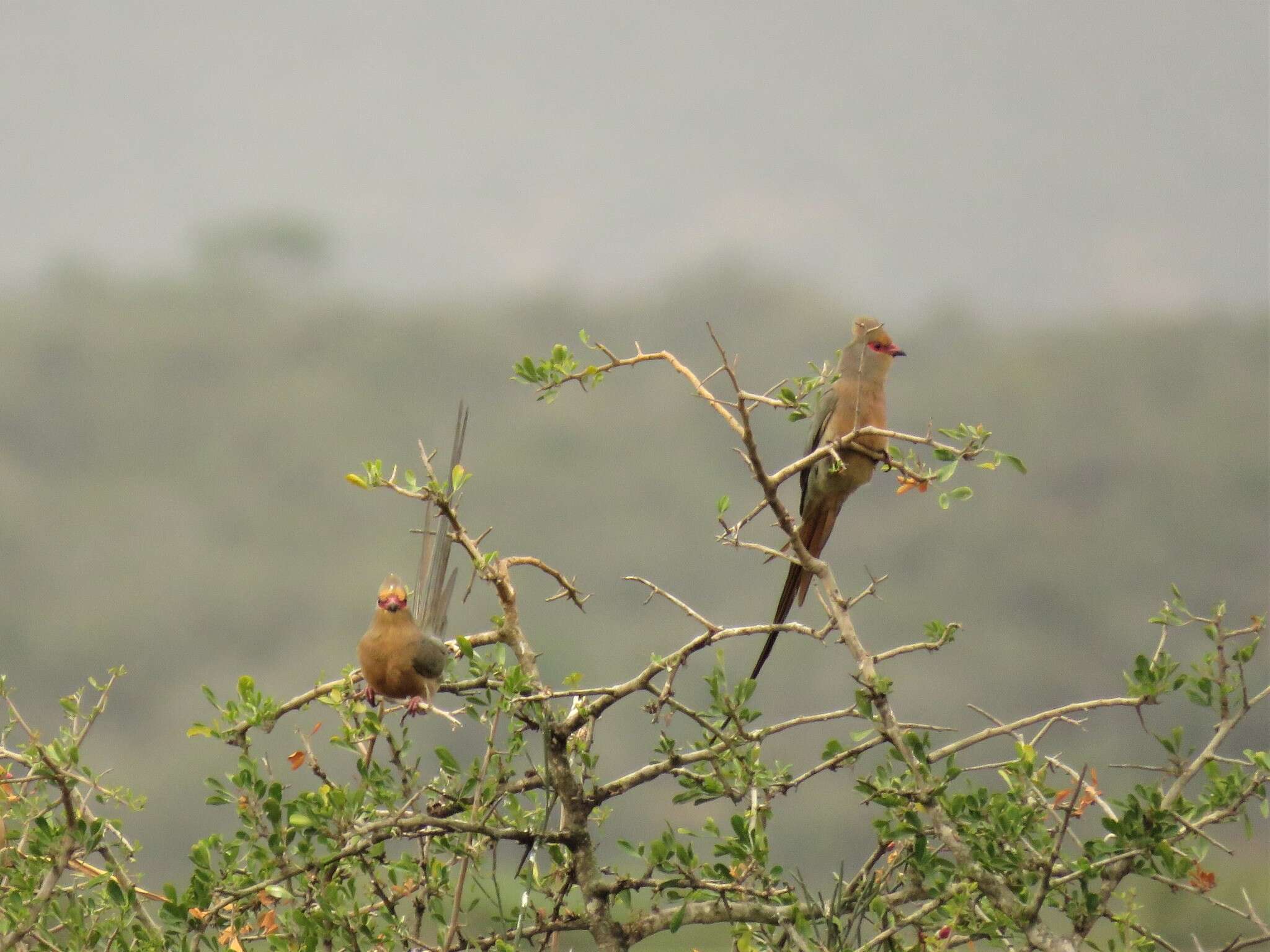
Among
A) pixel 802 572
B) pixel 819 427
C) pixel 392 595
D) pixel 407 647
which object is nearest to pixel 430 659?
pixel 407 647

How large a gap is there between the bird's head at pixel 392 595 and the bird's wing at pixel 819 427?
1081mm

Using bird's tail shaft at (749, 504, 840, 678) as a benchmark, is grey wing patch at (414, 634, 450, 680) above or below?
A: below

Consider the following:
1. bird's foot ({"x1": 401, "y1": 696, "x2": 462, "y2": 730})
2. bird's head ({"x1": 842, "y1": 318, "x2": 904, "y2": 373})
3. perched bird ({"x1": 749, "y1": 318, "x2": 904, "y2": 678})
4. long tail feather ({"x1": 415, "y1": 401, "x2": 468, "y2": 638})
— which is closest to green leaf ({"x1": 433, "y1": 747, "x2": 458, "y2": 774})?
bird's foot ({"x1": 401, "y1": 696, "x2": 462, "y2": 730})

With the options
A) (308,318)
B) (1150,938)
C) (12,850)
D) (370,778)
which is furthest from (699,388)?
(308,318)

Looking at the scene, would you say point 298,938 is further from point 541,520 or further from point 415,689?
point 541,520

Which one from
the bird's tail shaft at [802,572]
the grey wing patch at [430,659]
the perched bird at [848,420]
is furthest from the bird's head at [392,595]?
the perched bird at [848,420]

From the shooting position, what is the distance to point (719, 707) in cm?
258

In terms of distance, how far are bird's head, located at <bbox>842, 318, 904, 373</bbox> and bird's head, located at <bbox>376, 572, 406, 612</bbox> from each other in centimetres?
126

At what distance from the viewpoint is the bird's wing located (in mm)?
3604

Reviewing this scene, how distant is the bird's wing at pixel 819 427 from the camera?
142 inches

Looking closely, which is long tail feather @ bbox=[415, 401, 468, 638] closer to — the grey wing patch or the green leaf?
the grey wing patch

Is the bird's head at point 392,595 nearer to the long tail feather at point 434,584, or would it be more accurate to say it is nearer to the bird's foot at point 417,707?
the long tail feather at point 434,584

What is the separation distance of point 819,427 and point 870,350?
0.95 feet

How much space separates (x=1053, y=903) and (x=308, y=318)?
2696 cm
